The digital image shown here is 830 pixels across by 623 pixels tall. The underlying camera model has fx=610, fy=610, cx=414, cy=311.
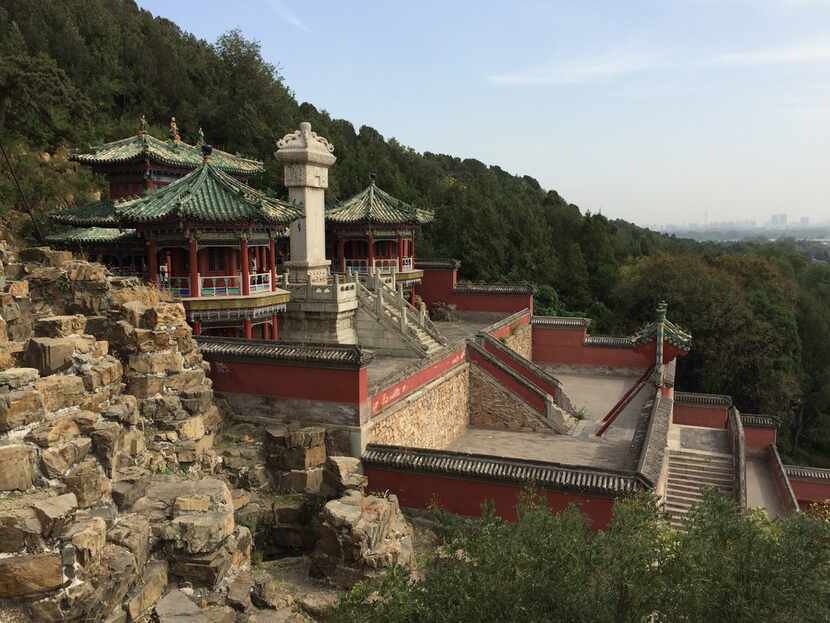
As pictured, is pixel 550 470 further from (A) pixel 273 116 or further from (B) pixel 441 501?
(A) pixel 273 116

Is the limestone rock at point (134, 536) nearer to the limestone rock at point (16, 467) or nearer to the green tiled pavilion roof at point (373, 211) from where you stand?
the limestone rock at point (16, 467)

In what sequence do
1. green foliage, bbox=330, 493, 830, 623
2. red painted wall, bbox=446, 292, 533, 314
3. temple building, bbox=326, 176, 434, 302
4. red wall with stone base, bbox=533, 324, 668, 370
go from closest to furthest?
1. green foliage, bbox=330, 493, 830, 623
2. temple building, bbox=326, 176, 434, 302
3. red wall with stone base, bbox=533, 324, 668, 370
4. red painted wall, bbox=446, 292, 533, 314

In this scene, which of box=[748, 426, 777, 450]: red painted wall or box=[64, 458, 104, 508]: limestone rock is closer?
box=[64, 458, 104, 508]: limestone rock

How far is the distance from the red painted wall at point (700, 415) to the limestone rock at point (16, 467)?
2087cm

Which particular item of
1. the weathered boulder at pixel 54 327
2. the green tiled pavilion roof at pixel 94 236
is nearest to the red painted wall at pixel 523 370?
the green tiled pavilion roof at pixel 94 236

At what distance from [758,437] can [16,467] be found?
23242 millimetres

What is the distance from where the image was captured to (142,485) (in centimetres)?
879

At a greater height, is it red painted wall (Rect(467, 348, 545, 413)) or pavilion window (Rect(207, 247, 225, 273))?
pavilion window (Rect(207, 247, 225, 273))

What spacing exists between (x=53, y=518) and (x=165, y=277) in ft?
33.7

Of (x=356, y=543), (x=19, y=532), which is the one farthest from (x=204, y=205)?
(x=19, y=532)

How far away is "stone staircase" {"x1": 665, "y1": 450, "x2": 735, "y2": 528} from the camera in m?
14.7

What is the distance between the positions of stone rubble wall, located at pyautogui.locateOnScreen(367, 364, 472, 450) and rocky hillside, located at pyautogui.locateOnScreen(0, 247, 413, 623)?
196 cm

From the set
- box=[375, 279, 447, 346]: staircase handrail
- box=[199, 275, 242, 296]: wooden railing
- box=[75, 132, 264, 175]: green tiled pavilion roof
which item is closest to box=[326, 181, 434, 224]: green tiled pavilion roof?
box=[375, 279, 447, 346]: staircase handrail

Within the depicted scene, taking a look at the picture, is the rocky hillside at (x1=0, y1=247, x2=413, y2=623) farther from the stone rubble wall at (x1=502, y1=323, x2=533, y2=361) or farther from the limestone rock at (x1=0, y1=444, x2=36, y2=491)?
the stone rubble wall at (x1=502, y1=323, x2=533, y2=361)
